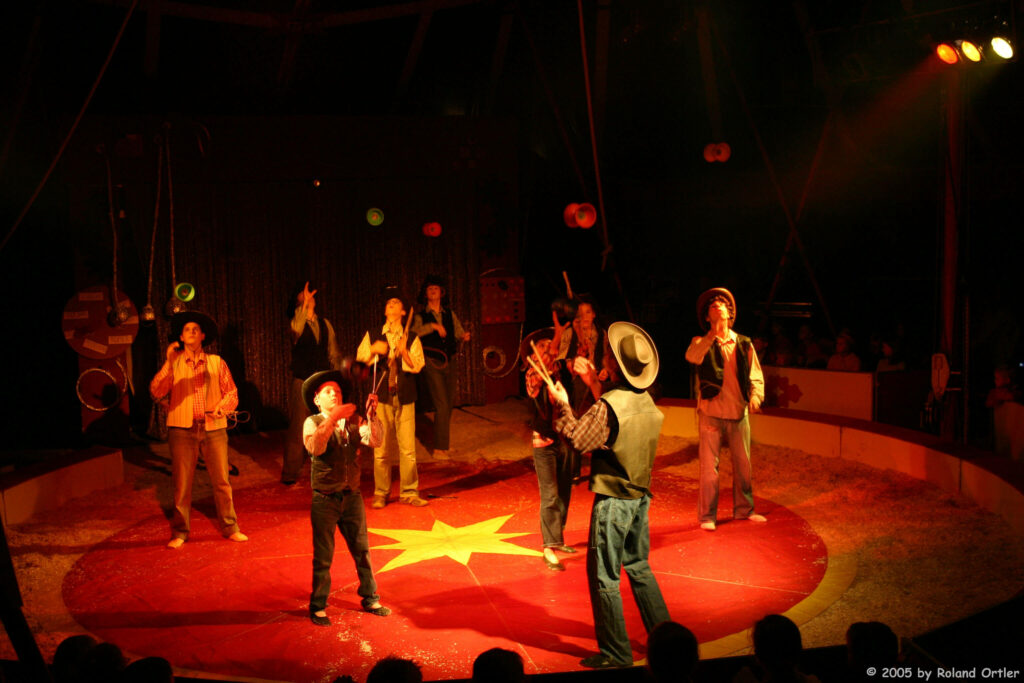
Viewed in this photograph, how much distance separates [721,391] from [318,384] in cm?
330

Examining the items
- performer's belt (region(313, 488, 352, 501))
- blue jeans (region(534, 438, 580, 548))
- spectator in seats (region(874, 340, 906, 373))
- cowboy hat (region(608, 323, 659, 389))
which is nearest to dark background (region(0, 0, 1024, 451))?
spectator in seats (region(874, 340, 906, 373))

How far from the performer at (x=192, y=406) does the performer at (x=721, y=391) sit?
12.1 feet

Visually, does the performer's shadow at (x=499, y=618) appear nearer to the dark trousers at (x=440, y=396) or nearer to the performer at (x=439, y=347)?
the performer at (x=439, y=347)

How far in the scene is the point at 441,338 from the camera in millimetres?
9281

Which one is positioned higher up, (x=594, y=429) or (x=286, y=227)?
(x=286, y=227)

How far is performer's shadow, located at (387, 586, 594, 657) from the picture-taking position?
15.4ft

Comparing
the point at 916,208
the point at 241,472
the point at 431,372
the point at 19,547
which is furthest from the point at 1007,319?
the point at 19,547

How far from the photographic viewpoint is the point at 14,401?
10.8 m

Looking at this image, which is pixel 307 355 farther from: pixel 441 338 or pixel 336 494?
pixel 336 494

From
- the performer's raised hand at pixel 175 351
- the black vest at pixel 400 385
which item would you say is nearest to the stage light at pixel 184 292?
the performer's raised hand at pixel 175 351

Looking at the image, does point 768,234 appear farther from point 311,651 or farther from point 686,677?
point 686,677

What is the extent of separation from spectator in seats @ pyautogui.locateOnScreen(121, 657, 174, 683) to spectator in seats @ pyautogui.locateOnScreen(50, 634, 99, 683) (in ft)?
A: 0.93

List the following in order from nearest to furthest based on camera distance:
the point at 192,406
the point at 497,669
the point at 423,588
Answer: the point at 497,669 < the point at 423,588 < the point at 192,406

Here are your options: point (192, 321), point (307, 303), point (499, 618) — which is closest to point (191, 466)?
point (192, 321)
